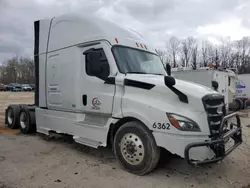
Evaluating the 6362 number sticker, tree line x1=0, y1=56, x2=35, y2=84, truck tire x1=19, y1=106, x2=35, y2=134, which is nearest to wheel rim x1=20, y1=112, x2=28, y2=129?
truck tire x1=19, y1=106, x2=35, y2=134

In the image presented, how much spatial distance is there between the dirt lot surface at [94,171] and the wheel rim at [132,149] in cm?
30

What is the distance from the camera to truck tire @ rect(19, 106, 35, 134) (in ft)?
26.2

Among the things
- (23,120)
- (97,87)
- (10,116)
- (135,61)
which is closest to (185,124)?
(135,61)

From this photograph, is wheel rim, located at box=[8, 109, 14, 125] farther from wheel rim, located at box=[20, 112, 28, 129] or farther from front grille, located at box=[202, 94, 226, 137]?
front grille, located at box=[202, 94, 226, 137]

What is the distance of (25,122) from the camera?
8.25 metres

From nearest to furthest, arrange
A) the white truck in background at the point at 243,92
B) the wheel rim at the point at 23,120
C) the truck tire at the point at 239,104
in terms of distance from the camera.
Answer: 1. the wheel rim at the point at 23,120
2. the truck tire at the point at 239,104
3. the white truck in background at the point at 243,92

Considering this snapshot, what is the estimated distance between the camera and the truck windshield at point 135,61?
500 cm

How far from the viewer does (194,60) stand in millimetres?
59219

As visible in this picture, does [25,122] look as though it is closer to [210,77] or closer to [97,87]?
[97,87]

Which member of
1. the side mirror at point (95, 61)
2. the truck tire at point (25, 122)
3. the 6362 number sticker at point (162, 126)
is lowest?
the truck tire at point (25, 122)

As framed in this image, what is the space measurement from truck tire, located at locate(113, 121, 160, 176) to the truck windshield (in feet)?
3.77

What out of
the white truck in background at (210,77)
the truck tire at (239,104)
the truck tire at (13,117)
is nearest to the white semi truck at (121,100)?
A: the truck tire at (13,117)

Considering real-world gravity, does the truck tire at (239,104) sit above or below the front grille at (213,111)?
below

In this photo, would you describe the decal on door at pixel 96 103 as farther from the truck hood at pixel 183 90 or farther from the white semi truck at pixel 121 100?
the truck hood at pixel 183 90
